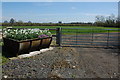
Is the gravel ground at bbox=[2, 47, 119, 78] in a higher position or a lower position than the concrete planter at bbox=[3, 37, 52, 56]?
lower

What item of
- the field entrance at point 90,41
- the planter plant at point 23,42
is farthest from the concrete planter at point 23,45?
the field entrance at point 90,41

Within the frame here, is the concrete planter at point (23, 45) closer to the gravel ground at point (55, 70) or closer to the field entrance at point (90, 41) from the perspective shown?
the gravel ground at point (55, 70)

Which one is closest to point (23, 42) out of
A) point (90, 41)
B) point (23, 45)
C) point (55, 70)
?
point (23, 45)

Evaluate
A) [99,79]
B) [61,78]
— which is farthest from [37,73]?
[99,79]

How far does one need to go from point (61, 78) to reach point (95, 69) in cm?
139

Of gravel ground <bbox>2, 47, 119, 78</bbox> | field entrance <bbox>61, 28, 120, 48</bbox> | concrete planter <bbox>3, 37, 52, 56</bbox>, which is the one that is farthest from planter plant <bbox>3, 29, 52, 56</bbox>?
field entrance <bbox>61, 28, 120, 48</bbox>

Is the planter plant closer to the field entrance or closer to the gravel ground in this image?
the gravel ground

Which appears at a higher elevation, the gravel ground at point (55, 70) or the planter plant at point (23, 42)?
the planter plant at point (23, 42)

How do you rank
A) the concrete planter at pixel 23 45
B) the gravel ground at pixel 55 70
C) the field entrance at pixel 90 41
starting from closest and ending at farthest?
the gravel ground at pixel 55 70, the concrete planter at pixel 23 45, the field entrance at pixel 90 41

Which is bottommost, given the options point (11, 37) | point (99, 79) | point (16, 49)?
point (99, 79)

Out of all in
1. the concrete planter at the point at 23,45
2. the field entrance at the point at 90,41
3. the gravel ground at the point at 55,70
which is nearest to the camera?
the gravel ground at the point at 55,70

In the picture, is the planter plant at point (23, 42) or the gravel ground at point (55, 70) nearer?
the gravel ground at point (55, 70)

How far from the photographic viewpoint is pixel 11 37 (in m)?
6.21

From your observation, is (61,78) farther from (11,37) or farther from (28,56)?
(11,37)
